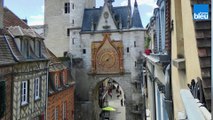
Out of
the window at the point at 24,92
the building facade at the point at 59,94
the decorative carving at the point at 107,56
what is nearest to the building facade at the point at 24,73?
the window at the point at 24,92

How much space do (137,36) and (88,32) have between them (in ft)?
16.3

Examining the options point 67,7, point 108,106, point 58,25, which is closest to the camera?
point 58,25

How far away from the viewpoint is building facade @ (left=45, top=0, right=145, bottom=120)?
90.9 feet

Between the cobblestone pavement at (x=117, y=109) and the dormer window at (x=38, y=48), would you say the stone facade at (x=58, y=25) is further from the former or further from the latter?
the dormer window at (x=38, y=48)

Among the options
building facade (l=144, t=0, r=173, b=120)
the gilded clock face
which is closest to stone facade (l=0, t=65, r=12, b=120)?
building facade (l=144, t=0, r=173, b=120)

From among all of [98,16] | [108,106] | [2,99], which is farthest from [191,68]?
[108,106]

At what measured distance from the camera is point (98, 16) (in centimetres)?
2920

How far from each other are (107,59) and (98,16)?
15.4 feet

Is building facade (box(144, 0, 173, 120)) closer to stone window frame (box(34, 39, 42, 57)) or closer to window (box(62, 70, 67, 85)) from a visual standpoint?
stone window frame (box(34, 39, 42, 57))

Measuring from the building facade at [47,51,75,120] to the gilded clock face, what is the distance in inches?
243

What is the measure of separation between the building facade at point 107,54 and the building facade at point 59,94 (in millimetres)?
5719

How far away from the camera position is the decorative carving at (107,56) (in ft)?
91.5

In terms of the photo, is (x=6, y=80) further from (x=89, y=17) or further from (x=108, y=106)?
(x=108, y=106)

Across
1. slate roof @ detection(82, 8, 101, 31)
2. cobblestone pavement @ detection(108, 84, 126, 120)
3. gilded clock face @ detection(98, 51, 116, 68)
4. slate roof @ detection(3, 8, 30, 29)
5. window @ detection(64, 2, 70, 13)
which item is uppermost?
window @ detection(64, 2, 70, 13)
